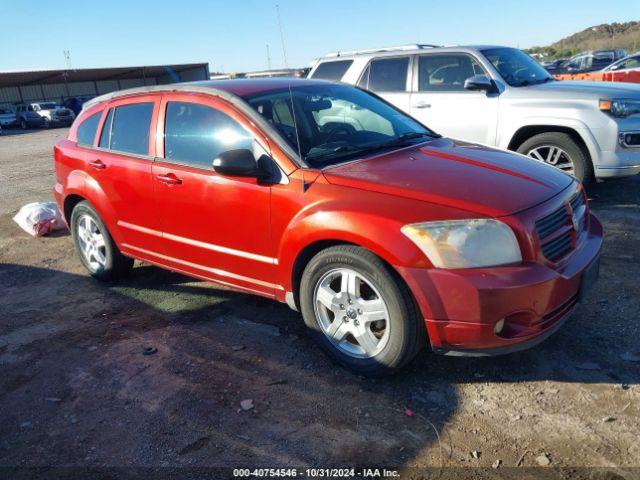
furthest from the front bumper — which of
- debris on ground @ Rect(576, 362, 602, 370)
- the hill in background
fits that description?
the hill in background

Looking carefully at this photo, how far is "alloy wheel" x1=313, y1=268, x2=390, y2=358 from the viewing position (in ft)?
10.3

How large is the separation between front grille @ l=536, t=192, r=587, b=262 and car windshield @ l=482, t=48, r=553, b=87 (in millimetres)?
4052

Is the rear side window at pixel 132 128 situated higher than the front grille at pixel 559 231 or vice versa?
the rear side window at pixel 132 128

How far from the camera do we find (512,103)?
663cm

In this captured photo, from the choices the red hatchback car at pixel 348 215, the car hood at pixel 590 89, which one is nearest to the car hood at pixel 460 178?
the red hatchback car at pixel 348 215

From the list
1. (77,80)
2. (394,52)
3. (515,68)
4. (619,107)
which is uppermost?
(77,80)

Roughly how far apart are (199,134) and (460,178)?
1.90 meters

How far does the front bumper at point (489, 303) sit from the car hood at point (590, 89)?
414 cm

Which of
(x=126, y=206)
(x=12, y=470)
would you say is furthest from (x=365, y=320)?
(x=126, y=206)

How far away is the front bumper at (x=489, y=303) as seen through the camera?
2754mm

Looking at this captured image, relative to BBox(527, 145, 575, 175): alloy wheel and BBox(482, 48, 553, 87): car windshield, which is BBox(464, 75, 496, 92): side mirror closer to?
BBox(482, 48, 553, 87): car windshield

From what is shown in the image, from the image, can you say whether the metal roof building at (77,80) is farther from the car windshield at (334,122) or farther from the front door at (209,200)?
the front door at (209,200)

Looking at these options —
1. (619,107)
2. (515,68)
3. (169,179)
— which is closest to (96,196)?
(169,179)

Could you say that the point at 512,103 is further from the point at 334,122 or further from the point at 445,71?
the point at 334,122
